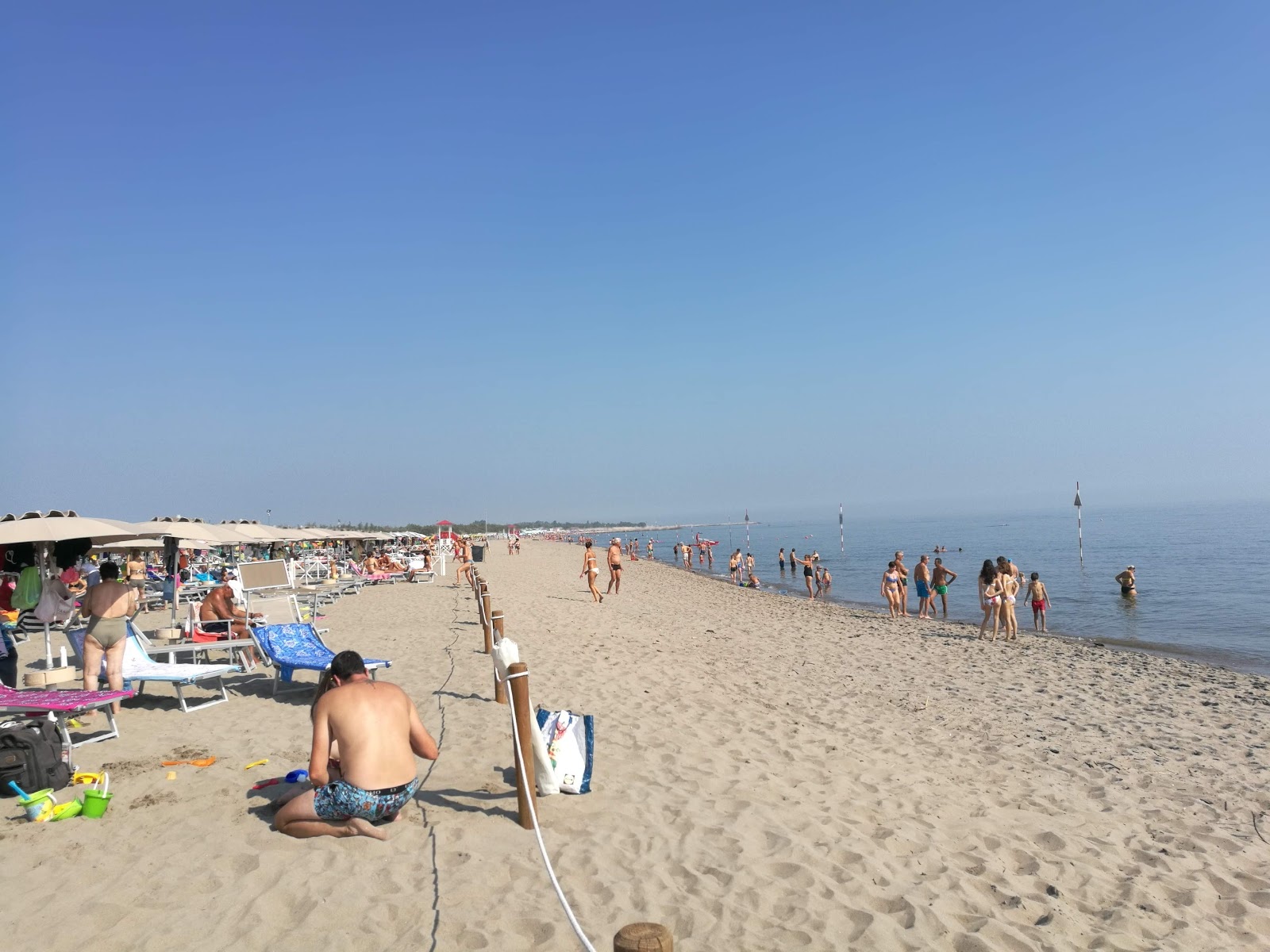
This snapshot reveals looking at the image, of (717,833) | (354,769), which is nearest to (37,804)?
(354,769)

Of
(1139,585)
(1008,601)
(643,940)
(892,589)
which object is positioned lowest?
(1139,585)

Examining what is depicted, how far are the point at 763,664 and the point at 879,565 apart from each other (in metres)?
30.6

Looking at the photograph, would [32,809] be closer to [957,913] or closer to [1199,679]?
[957,913]

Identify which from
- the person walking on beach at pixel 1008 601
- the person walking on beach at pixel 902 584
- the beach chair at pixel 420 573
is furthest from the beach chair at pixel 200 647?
the beach chair at pixel 420 573

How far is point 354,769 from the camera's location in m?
3.93

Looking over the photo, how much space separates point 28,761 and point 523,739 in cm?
303

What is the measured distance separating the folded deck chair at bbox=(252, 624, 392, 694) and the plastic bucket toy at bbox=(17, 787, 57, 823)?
114 inches

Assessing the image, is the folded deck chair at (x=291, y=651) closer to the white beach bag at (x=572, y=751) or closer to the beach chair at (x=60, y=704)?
the beach chair at (x=60, y=704)

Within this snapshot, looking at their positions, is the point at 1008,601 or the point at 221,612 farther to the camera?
the point at 1008,601

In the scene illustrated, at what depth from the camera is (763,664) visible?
33.0 feet

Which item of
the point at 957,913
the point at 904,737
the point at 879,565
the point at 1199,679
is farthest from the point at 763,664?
the point at 879,565

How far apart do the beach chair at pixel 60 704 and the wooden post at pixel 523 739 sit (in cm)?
322

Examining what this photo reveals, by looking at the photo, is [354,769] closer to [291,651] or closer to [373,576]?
[291,651]

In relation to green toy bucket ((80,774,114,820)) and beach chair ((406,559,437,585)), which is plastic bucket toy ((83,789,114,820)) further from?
beach chair ((406,559,437,585))
